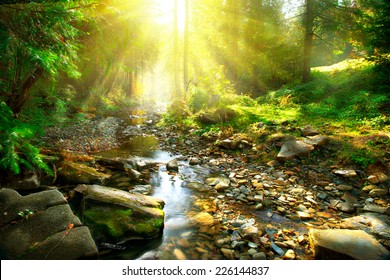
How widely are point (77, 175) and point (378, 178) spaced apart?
26.2 feet

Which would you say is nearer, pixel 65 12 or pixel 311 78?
pixel 65 12

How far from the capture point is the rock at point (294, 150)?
726 centimetres

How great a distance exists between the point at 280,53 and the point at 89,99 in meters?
17.0

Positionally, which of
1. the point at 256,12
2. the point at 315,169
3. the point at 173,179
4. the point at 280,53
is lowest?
the point at 173,179

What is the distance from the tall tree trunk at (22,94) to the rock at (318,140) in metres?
8.22

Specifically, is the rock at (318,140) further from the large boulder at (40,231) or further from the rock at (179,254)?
the large boulder at (40,231)

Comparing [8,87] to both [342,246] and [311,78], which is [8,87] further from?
[311,78]

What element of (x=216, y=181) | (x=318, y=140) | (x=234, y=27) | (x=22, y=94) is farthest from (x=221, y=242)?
(x=234, y=27)

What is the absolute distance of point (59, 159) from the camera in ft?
21.3

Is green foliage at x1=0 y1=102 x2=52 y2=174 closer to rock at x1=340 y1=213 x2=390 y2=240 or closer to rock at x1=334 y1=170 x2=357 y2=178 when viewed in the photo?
rock at x1=340 y1=213 x2=390 y2=240

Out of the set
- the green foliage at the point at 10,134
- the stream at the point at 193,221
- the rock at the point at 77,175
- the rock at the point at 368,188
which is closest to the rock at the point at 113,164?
the rock at the point at 77,175

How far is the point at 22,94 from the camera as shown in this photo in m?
5.23

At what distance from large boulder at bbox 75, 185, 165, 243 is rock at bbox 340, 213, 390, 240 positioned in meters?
3.81
